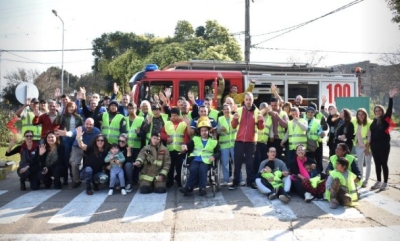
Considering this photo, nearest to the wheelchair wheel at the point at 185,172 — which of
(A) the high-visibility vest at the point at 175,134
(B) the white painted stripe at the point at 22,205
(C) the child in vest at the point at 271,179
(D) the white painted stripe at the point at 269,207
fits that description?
(A) the high-visibility vest at the point at 175,134

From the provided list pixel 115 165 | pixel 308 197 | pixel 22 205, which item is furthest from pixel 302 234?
pixel 22 205

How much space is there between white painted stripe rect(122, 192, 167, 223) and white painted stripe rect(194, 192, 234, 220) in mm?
585

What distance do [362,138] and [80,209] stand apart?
5720mm

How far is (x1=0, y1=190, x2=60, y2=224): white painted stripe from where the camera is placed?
600 centimetres

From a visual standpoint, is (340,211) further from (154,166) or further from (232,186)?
(154,166)

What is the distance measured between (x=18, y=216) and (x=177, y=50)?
22233 mm

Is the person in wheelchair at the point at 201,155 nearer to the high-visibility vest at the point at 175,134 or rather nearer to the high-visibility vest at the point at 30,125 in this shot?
the high-visibility vest at the point at 175,134

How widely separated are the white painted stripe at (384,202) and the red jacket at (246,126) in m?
2.32

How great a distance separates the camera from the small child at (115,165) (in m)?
7.61

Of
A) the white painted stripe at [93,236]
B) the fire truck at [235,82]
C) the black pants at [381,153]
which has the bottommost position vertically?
the white painted stripe at [93,236]

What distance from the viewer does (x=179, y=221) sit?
5762mm

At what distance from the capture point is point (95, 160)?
7781 mm

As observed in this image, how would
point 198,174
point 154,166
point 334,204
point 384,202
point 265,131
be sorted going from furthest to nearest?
point 265,131 → point 154,166 → point 198,174 → point 384,202 → point 334,204

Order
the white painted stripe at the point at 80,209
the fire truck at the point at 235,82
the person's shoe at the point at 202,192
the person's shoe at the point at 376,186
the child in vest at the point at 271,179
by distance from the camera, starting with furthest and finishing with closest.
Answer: the fire truck at the point at 235,82 → the person's shoe at the point at 376,186 → the person's shoe at the point at 202,192 → the child in vest at the point at 271,179 → the white painted stripe at the point at 80,209
